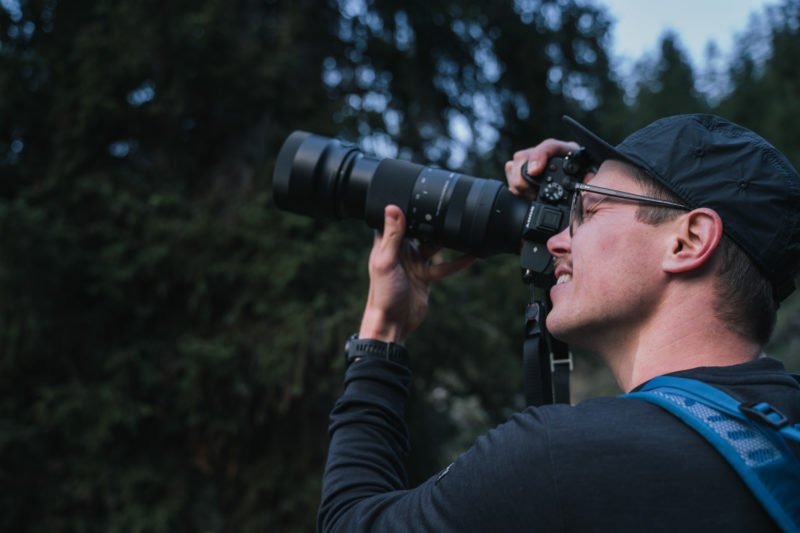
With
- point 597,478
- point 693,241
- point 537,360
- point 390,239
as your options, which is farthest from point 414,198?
point 597,478

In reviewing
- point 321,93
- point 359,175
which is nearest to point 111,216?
point 321,93

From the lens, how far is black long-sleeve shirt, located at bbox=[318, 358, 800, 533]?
800mm

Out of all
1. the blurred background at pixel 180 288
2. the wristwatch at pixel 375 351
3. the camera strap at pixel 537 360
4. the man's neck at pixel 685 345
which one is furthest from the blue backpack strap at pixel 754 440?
the blurred background at pixel 180 288

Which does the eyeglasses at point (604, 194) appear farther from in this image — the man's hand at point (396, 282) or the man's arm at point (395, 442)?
the man's hand at point (396, 282)

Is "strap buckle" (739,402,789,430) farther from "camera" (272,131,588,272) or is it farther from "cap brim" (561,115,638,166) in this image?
"camera" (272,131,588,272)

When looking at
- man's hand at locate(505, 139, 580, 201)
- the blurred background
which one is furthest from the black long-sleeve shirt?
the blurred background

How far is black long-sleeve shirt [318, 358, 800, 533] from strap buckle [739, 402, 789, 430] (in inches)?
2.4

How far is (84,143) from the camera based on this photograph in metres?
3.54

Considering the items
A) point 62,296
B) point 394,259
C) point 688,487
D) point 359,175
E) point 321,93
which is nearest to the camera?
point 688,487

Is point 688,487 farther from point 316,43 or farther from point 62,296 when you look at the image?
point 316,43

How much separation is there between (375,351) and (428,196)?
0.49m

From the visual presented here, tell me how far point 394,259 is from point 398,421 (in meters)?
0.47

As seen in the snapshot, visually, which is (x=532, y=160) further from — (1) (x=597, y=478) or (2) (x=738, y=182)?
(1) (x=597, y=478)

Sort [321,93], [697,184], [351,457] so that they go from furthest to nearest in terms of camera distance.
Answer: [321,93] < [351,457] < [697,184]
